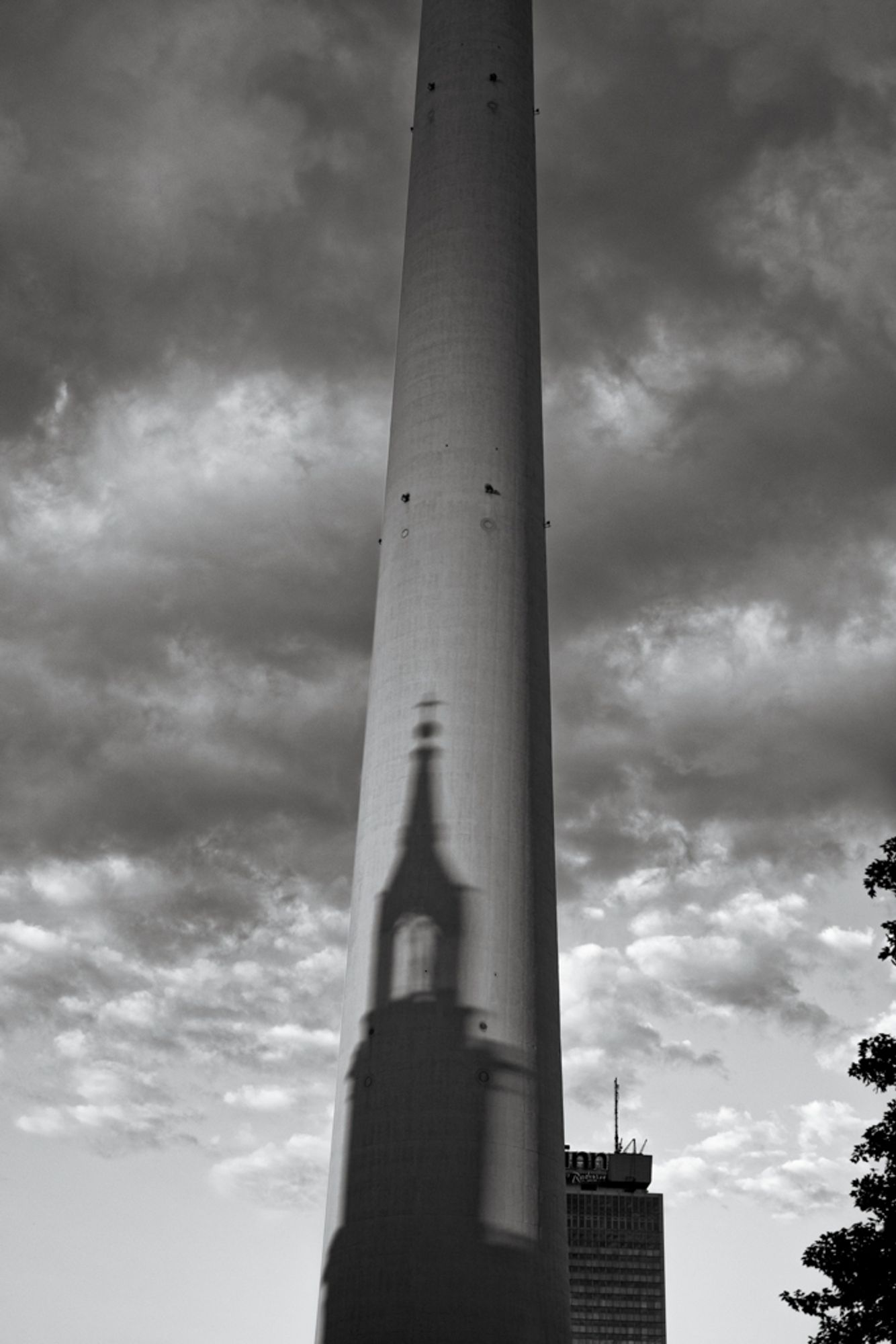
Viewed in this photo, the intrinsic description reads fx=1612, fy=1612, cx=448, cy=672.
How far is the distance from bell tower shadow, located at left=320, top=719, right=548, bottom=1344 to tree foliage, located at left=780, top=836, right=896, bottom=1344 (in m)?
9.42

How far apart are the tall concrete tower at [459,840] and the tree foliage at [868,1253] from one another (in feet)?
30.8

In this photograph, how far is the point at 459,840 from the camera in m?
56.8

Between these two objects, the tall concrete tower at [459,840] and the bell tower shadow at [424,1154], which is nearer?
the bell tower shadow at [424,1154]

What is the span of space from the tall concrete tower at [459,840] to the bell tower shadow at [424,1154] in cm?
7

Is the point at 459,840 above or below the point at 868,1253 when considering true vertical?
above

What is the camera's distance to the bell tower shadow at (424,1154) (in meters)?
50.6

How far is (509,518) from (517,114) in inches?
853

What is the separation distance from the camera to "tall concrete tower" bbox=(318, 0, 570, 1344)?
51.6 m

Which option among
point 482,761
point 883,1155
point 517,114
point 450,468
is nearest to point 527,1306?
point 883,1155

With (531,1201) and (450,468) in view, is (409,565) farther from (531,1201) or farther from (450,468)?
(531,1201)

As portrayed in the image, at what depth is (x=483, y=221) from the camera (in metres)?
69.5

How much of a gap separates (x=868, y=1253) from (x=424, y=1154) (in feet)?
46.2

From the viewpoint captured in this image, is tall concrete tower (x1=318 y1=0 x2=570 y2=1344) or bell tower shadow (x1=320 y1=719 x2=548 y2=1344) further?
tall concrete tower (x1=318 y1=0 x2=570 y2=1344)

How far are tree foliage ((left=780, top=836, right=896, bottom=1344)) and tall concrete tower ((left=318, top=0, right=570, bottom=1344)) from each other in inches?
370
